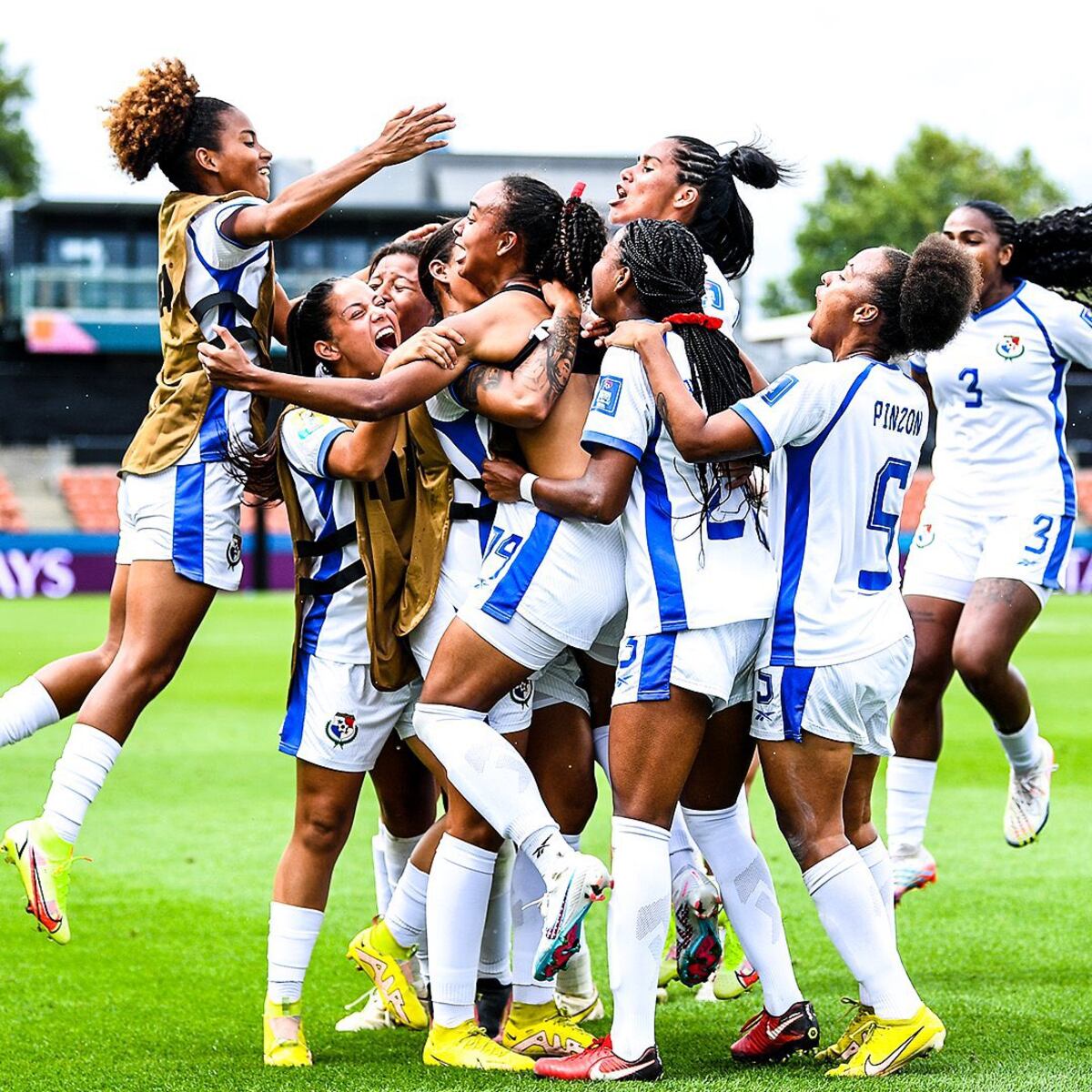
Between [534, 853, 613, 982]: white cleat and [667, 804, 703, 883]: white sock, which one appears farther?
[667, 804, 703, 883]: white sock

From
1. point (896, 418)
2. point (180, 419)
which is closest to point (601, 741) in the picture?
point (896, 418)

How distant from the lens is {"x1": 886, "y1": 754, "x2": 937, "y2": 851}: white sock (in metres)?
6.63

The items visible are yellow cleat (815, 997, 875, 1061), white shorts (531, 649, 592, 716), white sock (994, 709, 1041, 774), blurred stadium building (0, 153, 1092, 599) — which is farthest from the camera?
blurred stadium building (0, 153, 1092, 599)

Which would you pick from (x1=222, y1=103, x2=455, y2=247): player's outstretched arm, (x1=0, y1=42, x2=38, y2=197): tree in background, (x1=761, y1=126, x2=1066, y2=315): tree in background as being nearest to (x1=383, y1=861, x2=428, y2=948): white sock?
(x1=222, y1=103, x2=455, y2=247): player's outstretched arm

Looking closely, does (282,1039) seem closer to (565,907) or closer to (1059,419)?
(565,907)

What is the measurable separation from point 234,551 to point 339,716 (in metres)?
0.75

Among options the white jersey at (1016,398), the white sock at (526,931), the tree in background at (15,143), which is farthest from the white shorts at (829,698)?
the tree in background at (15,143)

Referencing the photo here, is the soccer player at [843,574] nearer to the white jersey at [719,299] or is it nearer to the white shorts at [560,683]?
the white jersey at [719,299]

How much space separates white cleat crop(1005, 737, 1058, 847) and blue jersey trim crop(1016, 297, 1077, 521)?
1072 millimetres

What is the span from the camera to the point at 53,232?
4425 centimetres

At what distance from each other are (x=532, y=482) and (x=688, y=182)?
4.27ft

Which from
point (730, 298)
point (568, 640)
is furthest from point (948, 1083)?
point (730, 298)

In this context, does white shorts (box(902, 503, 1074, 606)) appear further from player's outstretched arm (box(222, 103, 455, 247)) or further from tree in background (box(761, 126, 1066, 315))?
tree in background (box(761, 126, 1066, 315))

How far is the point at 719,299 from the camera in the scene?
4.73 meters
